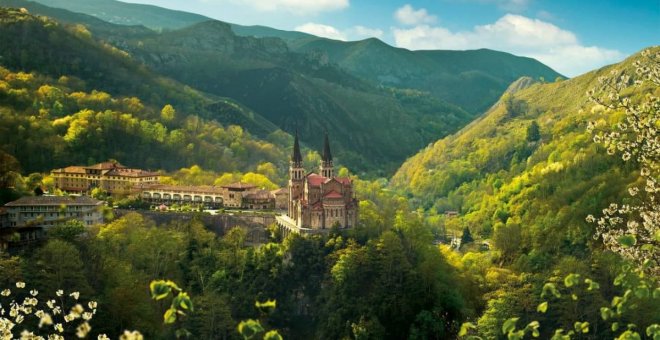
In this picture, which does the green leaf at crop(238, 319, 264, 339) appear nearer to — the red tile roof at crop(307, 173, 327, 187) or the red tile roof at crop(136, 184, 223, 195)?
the red tile roof at crop(307, 173, 327, 187)

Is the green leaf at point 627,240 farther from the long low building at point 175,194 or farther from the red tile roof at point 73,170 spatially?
the red tile roof at point 73,170

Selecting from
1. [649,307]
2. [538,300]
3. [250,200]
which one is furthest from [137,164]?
[649,307]

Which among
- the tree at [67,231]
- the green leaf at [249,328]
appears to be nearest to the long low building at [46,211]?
the tree at [67,231]

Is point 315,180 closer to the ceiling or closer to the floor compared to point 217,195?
closer to the ceiling

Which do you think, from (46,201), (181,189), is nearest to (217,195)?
(181,189)

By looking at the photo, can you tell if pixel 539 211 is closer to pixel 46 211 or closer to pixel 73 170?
pixel 73 170

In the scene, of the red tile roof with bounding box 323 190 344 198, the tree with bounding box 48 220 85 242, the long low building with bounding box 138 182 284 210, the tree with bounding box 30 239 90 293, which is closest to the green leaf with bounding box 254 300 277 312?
the tree with bounding box 30 239 90 293

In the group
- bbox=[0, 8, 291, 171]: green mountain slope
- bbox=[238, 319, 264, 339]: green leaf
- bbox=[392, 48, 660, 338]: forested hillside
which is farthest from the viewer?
bbox=[0, 8, 291, 171]: green mountain slope

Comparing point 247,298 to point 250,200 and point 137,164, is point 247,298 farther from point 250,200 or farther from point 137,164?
point 137,164

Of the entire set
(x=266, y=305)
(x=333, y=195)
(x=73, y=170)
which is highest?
(x=266, y=305)

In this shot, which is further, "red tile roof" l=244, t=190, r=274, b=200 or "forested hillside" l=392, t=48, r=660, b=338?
"red tile roof" l=244, t=190, r=274, b=200

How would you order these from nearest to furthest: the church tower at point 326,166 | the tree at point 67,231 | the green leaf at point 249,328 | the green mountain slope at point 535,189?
the green leaf at point 249,328 → the tree at point 67,231 → the church tower at point 326,166 → the green mountain slope at point 535,189

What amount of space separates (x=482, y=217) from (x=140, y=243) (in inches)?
3140

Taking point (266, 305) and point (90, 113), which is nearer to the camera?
Answer: point (266, 305)
